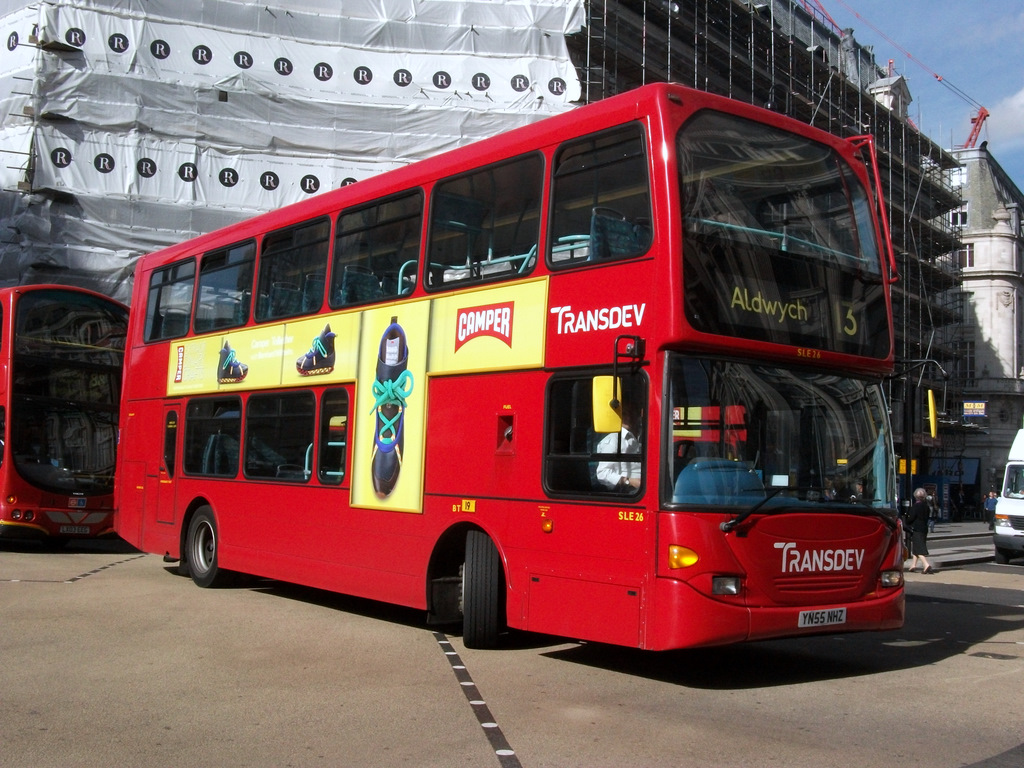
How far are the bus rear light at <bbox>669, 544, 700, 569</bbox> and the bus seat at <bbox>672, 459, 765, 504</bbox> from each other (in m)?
0.31

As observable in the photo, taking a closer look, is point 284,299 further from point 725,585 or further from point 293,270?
point 725,585

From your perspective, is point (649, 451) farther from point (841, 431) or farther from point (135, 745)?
point (135, 745)

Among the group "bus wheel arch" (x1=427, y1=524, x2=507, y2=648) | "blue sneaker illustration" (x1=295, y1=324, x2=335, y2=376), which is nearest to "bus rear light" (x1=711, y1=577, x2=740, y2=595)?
"bus wheel arch" (x1=427, y1=524, x2=507, y2=648)

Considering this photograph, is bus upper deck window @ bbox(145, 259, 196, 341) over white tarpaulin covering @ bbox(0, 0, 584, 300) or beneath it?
beneath

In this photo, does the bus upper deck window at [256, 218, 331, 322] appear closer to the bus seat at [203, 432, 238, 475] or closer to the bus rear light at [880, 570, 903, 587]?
the bus seat at [203, 432, 238, 475]

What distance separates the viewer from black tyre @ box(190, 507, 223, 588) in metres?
13.4

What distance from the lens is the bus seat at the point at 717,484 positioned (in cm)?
748

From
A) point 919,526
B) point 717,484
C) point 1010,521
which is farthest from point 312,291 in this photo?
point 1010,521

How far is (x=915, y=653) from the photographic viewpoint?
32.3ft

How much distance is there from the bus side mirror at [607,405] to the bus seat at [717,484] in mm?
614

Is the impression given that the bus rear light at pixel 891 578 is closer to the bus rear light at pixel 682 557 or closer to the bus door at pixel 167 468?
the bus rear light at pixel 682 557

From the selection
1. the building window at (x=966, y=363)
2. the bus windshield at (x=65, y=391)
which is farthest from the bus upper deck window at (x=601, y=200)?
the building window at (x=966, y=363)

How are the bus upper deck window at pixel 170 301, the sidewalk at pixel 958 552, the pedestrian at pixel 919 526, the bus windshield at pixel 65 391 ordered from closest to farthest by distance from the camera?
the bus upper deck window at pixel 170 301, the bus windshield at pixel 65 391, the pedestrian at pixel 919 526, the sidewalk at pixel 958 552

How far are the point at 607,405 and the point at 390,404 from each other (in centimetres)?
315
